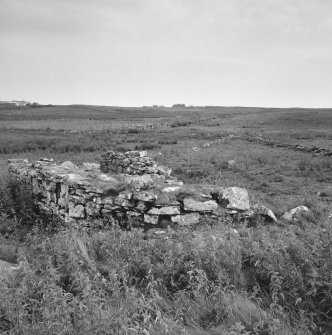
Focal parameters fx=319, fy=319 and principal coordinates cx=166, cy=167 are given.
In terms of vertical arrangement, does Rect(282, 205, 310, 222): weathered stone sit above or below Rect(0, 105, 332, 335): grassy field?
below

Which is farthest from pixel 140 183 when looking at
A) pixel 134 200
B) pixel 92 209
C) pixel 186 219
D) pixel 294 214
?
pixel 294 214

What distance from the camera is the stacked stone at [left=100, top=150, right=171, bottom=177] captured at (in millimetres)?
13890

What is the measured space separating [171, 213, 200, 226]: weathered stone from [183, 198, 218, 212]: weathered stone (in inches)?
6.0

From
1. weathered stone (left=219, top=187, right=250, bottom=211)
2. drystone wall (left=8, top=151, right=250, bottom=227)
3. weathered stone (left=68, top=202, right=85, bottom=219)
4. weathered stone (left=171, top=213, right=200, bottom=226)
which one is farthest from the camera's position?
weathered stone (left=68, top=202, right=85, bottom=219)

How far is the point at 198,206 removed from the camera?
23.5 ft

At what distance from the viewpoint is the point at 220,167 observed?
19484 mm

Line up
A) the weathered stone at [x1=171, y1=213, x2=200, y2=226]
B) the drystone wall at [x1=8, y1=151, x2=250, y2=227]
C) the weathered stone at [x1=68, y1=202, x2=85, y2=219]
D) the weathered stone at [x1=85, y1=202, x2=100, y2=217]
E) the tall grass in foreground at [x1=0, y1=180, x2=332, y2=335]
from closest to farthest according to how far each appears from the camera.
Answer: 1. the tall grass in foreground at [x1=0, y1=180, x2=332, y2=335]
2. the weathered stone at [x1=171, y1=213, x2=200, y2=226]
3. the drystone wall at [x1=8, y1=151, x2=250, y2=227]
4. the weathered stone at [x1=85, y1=202, x2=100, y2=217]
5. the weathered stone at [x1=68, y1=202, x2=85, y2=219]

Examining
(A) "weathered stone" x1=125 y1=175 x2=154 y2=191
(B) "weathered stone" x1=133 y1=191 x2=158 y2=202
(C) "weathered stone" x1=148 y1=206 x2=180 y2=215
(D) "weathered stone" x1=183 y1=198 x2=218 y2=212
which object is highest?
(A) "weathered stone" x1=125 y1=175 x2=154 y2=191

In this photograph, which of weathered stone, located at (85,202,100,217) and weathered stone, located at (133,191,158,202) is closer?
weathered stone, located at (133,191,158,202)

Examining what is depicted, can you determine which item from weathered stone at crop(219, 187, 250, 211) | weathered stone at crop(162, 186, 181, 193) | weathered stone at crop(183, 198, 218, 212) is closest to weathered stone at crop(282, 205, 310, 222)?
weathered stone at crop(219, 187, 250, 211)

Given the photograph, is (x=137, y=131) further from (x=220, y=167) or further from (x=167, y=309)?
(x=167, y=309)

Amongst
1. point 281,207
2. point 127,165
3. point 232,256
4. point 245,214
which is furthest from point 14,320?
point 127,165

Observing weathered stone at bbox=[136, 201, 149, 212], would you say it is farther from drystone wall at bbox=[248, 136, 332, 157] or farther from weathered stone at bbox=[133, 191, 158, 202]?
drystone wall at bbox=[248, 136, 332, 157]

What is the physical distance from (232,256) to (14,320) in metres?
2.65
